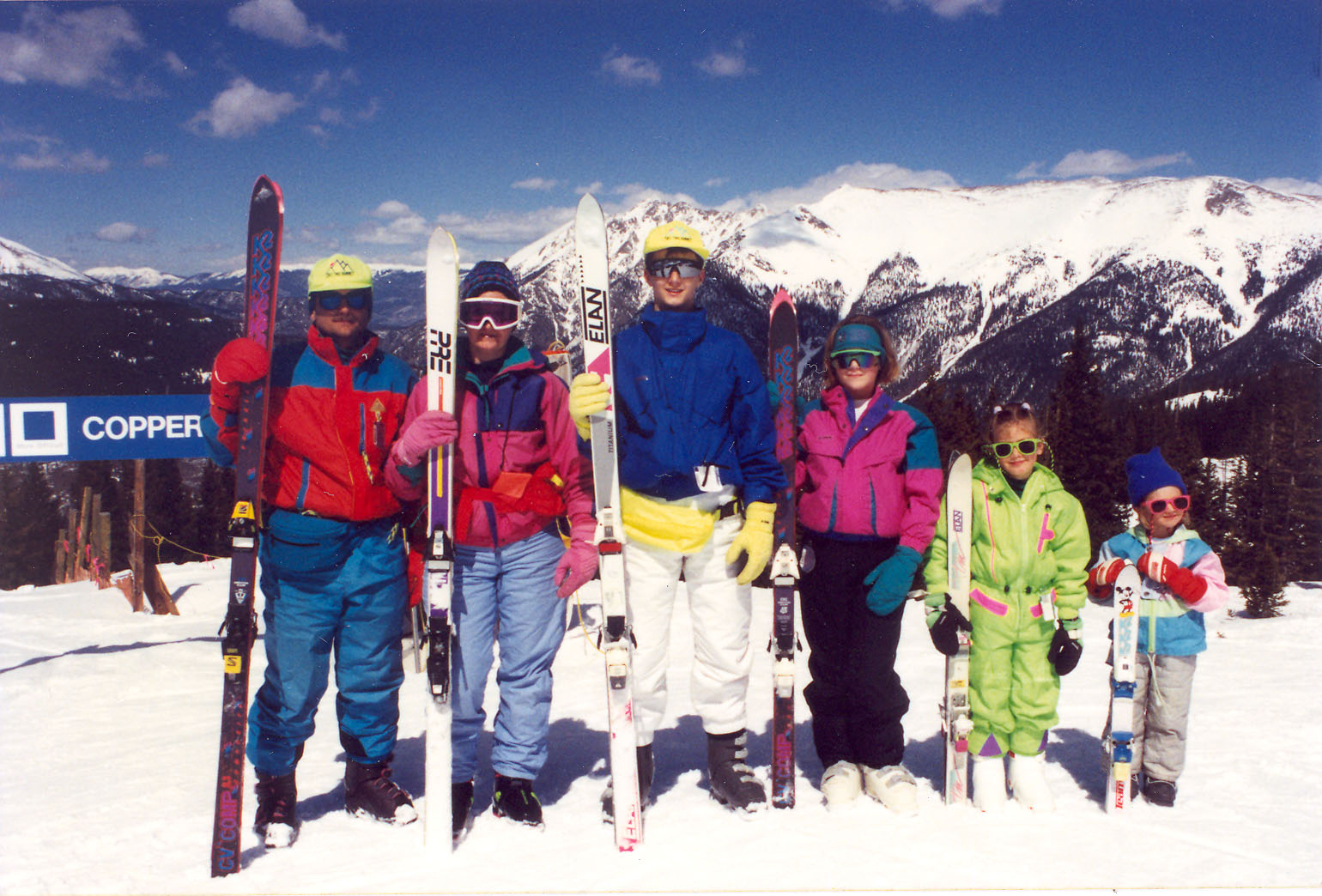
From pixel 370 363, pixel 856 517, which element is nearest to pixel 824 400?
pixel 856 517

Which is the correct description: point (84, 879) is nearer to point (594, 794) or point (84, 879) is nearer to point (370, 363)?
point (594, 794)

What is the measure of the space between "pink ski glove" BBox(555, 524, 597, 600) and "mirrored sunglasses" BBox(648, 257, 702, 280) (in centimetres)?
113

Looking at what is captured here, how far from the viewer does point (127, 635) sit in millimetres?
7988

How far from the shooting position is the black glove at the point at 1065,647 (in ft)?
10.8

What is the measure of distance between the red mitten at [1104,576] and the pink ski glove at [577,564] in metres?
2.29

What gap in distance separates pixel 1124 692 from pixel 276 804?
12.1 feet

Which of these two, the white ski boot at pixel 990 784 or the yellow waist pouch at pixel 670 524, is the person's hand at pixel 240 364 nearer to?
the yellow waist pouch at pixel 670 524

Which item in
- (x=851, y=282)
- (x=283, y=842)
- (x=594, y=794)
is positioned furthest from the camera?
(x=851, y=282)

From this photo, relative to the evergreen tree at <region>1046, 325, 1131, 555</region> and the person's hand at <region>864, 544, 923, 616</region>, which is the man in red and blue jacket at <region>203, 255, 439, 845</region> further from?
the evergreen tree at <region>1046, 325, 1131, 555</region>

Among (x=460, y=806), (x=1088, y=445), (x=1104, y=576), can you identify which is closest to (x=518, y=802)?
(x=460, y=806)

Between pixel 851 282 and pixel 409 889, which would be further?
pixel 851 282

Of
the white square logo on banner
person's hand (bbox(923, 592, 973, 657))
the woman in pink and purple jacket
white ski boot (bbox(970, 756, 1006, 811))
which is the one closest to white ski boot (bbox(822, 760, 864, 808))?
the woman in pink and purple jacket

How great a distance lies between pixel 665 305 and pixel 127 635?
761cm

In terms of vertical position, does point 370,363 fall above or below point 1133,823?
above
